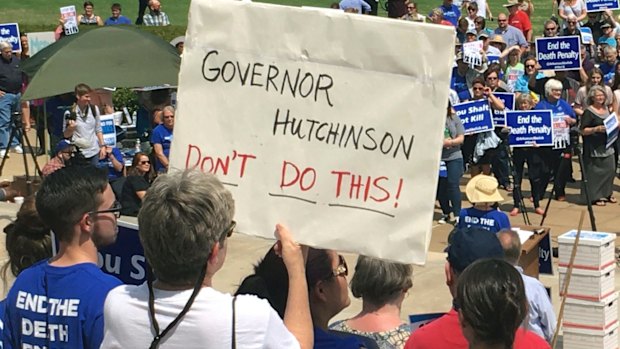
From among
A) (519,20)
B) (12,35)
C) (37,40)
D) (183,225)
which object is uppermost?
(183,225)

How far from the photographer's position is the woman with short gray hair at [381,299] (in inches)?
207

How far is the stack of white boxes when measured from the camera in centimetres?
884

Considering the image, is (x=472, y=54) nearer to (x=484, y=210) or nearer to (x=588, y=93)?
(x=588, y=93)

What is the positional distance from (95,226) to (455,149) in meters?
11.2

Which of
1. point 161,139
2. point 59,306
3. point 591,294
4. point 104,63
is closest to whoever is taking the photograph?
point 59,306

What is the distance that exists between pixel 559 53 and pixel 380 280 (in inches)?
594

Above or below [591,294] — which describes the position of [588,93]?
above

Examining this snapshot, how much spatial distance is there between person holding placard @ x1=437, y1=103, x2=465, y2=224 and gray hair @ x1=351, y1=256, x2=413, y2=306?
32.3ft

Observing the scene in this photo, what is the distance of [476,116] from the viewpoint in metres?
16.0

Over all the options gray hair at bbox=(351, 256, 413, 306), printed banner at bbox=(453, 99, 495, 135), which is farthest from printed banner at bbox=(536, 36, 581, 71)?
gray hair at bbox=(351, 256, 413, 306)

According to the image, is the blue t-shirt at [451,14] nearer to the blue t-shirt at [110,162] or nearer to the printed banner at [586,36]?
the printed banner at [586,36]

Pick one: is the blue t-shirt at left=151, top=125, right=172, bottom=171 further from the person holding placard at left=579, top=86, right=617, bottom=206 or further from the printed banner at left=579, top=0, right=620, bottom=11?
the printed banner at left=579, top=0, right=620, bottom=11

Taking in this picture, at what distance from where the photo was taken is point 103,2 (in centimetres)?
3747

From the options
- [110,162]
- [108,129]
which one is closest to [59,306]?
[110,162]
